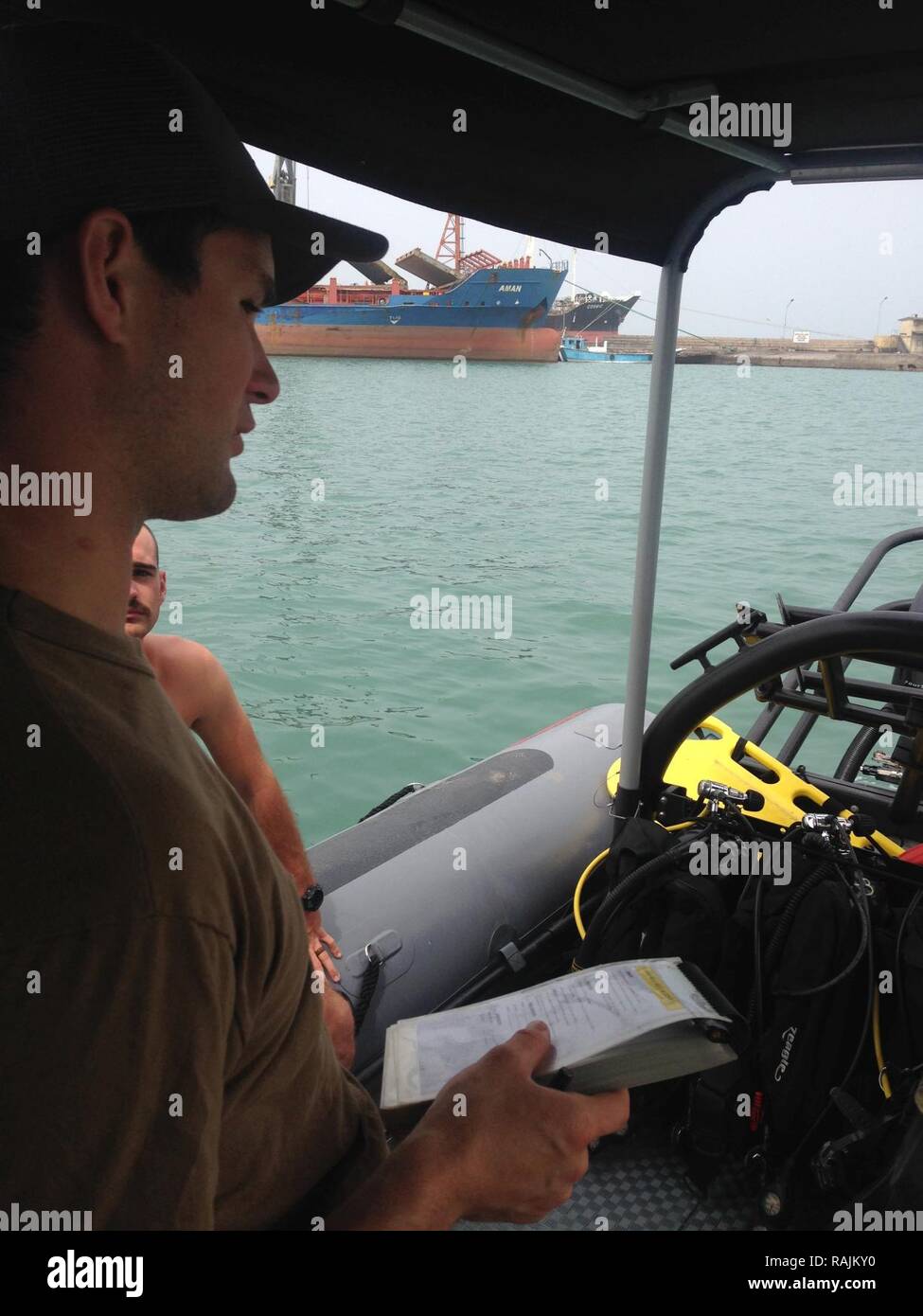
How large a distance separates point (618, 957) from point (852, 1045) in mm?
420

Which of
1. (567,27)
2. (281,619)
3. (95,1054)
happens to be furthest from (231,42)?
(281,619)

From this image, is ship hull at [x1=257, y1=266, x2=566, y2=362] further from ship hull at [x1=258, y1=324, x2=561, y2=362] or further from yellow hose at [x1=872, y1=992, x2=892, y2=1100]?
yellow hose at [x1=872, y1=992, x2=892, y2=1100]

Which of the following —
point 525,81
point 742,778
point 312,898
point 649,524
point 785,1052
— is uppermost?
point 525,81

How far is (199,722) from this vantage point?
2014 millimetres

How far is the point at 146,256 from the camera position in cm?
70

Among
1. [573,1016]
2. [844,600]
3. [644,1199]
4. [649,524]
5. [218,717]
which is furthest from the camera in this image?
[844,600]

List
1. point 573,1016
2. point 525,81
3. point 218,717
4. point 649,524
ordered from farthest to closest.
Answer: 1. point 649,524
2. point 218,717
3. point 525,81
4. point 573,1016

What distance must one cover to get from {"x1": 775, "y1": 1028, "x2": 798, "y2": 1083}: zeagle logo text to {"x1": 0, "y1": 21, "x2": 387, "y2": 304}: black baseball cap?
1.44 meters

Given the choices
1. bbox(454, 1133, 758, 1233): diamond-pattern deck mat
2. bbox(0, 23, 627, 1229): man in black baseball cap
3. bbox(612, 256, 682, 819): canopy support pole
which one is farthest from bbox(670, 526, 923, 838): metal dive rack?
bbox(0, 23, 627, 1229): man in black baseball cap

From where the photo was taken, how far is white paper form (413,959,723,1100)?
37.4 inches

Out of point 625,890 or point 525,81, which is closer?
point 525,81

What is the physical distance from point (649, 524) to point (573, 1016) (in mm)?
1353

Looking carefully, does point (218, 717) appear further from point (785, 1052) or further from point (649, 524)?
point (785, 1052)

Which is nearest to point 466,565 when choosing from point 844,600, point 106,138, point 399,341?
point 844,600
